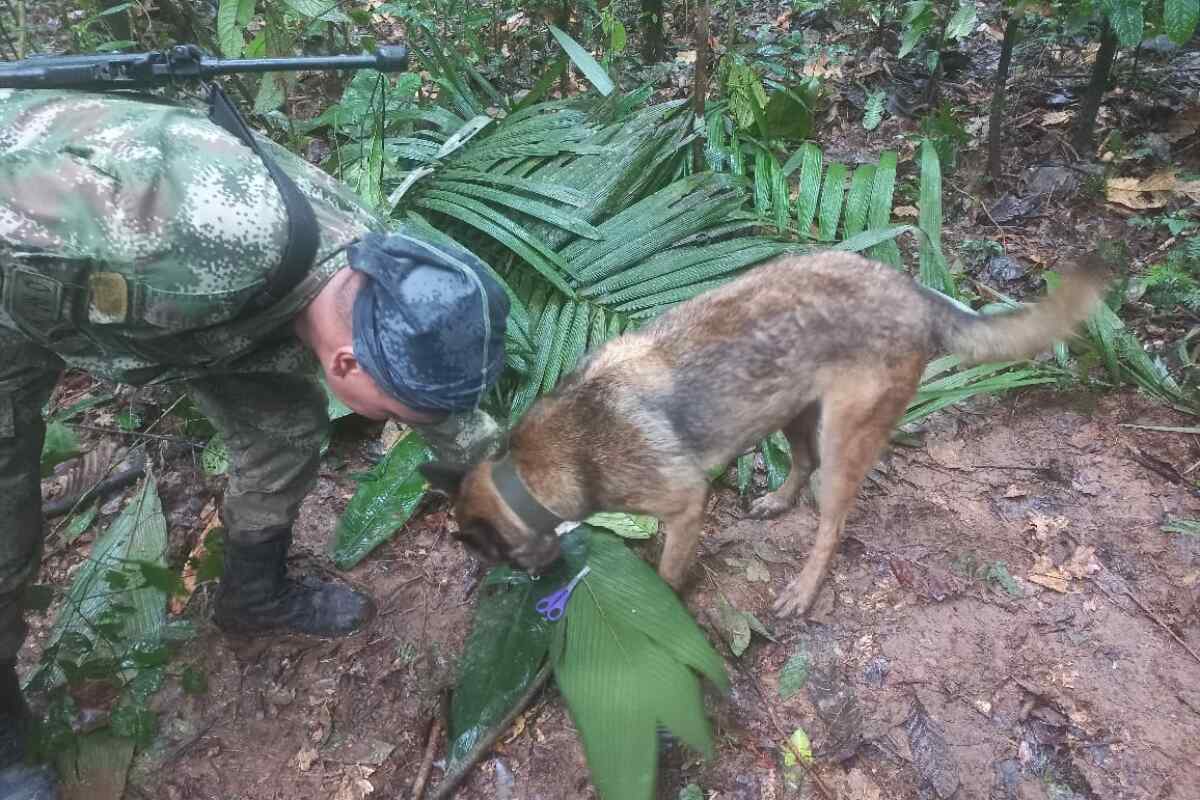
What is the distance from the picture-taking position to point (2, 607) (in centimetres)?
246

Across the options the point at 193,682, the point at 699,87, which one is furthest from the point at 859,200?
the point at 193,682

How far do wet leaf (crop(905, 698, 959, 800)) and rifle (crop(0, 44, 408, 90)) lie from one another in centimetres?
288

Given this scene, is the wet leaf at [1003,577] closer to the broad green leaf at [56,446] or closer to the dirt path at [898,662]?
the dirt path at [898,662]

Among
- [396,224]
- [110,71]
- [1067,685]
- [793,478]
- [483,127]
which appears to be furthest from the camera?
[483,127]

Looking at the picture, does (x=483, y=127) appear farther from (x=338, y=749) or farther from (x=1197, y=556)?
(x=1197, y=556)

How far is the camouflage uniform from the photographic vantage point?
182 centimetres

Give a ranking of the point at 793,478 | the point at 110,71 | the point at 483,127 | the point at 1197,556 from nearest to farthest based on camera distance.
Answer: the point at 110,71
the point at 1197,556
the point at 793,478
the point at 483,127

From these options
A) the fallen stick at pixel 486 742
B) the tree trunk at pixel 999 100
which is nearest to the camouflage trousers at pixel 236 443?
the fallen stick at pixel 486 742

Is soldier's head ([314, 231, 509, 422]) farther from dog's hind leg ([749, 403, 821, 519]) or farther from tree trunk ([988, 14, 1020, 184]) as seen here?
tree trunk ([988, 14, 1020, 184])

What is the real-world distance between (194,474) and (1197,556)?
468 cm

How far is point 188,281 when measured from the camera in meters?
1.89

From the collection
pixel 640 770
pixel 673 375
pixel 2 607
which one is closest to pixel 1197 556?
pixel 673 375

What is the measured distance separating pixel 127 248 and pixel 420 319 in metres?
0.71

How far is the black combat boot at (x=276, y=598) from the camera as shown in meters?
3.01
